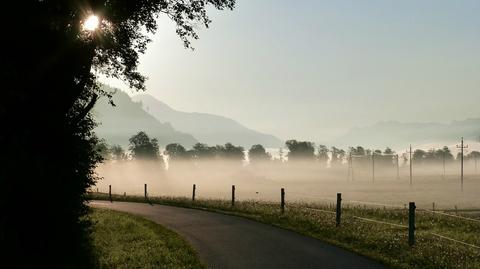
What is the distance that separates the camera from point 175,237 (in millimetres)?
16422

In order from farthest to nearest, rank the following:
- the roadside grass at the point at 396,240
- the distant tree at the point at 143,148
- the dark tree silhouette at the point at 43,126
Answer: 1. the distant tree at the point at 143,148
2. the roadside grass at the point at 396,240
3. the dark tree silhouette at the point at 43,126

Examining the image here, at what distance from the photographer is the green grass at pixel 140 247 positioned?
1211 cm

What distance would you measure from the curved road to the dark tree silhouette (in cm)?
368

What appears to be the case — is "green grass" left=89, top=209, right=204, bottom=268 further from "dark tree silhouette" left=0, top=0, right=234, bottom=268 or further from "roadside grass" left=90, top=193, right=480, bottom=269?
"roadside grass" left=90, top=193, right=480, bottom=269

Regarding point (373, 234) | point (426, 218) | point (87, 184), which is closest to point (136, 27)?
point (87, 184)

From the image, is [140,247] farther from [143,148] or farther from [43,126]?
[143,148]

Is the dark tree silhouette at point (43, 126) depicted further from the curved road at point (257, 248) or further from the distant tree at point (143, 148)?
the distant tree at point (143, 148)

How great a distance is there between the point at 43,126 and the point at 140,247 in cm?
542

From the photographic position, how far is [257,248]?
14.5 meters

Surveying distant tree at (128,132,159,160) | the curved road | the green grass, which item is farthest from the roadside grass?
distant tree at (128,132,159,160)

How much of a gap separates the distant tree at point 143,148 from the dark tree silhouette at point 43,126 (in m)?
166

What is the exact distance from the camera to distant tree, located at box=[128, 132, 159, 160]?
177m

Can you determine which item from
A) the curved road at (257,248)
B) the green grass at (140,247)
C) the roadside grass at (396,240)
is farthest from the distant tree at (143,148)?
the green grass at (140,247)

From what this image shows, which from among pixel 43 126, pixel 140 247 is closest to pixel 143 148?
pixel 140 247
